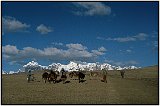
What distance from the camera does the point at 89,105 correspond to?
1586 inches

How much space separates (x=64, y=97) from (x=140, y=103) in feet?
36.1

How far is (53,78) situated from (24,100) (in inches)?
1041

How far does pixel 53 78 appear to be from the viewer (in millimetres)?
71000

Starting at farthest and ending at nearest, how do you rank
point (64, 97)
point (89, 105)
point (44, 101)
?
point (64, 97) → point (44, 101) → point (89, 105)

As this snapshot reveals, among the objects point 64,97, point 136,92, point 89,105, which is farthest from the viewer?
point 136,92

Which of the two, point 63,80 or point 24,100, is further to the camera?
point 63,80

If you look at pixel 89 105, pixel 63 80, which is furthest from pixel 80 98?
pixel 63 80

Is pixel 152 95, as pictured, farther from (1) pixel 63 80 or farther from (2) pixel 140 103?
(1) pixel 63 80

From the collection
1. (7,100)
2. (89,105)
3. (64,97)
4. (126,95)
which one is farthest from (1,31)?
(126,95)

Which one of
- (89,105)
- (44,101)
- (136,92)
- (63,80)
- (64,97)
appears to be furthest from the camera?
(63,80)

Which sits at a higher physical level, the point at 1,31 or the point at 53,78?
the point at 1,31

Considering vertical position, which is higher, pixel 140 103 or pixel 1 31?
pixel 1 31

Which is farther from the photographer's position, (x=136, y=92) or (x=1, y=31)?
(x=136, y=92)

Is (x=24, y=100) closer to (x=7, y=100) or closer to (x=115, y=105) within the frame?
(x=7, y=100)
